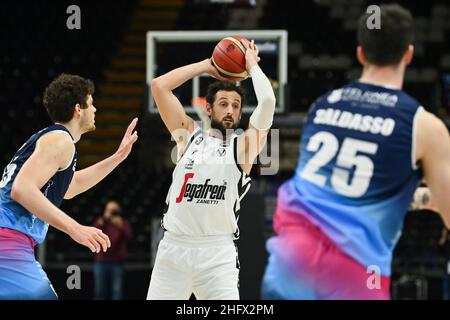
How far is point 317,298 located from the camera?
11.1 feet

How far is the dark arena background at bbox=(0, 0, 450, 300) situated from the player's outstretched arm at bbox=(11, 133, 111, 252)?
635cm

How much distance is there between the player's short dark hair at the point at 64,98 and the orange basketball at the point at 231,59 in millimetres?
858

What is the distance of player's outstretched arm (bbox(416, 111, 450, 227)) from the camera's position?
320cm

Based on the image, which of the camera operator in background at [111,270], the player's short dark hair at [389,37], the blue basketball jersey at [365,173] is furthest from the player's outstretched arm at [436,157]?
the camera operator in background at [111,270]

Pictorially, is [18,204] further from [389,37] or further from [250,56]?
[389,37]

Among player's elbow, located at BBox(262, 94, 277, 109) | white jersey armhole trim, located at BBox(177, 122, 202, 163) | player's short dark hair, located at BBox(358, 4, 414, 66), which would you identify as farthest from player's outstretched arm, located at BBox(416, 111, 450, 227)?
white jersey armhole trim, located at BBox(177, 122, 202, 163)

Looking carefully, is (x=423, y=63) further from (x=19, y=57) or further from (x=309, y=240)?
(x=309, y=240)

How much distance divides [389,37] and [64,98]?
2291 mm

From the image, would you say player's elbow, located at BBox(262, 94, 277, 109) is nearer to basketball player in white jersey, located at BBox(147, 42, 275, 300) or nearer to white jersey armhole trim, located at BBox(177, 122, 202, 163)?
basketball player in white jersey, located at BBox(147, 42, 275, 300)

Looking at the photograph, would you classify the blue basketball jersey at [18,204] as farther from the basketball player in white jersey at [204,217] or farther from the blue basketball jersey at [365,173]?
the blue basketball jersey at [365,173]

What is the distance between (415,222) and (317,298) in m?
11.5

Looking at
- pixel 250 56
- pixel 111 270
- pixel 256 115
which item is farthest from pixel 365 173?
pixel 111 270
